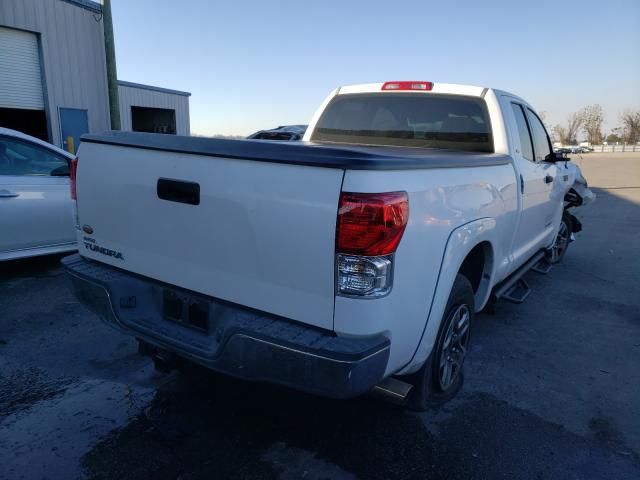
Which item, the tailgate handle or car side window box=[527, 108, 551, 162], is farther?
car side window box=[527, 108, 551, 162]

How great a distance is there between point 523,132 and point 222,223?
126 inches

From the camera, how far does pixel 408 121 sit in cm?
423

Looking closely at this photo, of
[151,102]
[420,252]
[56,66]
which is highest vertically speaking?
[56,66]

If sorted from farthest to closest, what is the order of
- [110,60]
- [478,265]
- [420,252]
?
[110,60], [478,265], [420,252]

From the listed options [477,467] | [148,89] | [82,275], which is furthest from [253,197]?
[148,89]

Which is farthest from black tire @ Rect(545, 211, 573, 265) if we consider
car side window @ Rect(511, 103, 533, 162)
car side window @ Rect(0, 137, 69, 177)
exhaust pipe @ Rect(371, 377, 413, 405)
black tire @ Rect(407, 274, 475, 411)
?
car side window @ Rect(0, 137, 69, 177)

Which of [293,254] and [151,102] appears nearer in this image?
[293,254]

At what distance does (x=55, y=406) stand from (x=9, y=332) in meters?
1.45

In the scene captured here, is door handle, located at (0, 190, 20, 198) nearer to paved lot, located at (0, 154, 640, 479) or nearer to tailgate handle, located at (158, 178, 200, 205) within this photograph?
paved lot, located at (0, 154, 640, 479)

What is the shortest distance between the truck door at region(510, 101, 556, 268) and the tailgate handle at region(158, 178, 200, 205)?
101 inches

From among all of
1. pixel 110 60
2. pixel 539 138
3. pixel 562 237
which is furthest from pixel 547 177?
pixel 110 60

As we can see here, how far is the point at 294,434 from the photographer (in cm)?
269

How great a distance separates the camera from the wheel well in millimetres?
3223

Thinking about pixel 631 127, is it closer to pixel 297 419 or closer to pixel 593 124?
pixel 593 124
